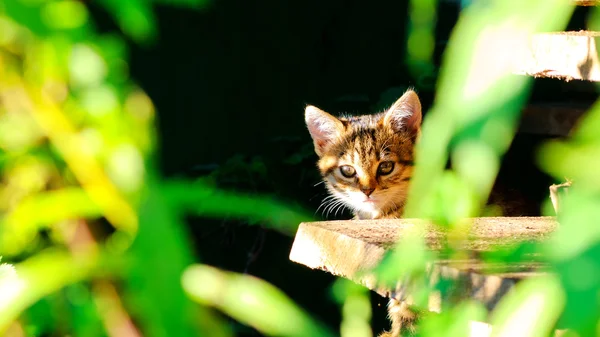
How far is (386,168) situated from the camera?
311 centimetres

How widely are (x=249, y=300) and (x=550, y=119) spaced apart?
264 centimetres

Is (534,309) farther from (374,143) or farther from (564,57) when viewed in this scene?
(374,143)

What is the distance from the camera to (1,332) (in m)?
0.56

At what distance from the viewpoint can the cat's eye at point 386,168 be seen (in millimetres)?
3104

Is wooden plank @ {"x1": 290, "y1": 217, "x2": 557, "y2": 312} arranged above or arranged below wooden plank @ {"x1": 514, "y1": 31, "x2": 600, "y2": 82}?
below

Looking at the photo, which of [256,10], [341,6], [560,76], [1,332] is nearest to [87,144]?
[1,332]

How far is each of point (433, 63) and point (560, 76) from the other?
7.78ft

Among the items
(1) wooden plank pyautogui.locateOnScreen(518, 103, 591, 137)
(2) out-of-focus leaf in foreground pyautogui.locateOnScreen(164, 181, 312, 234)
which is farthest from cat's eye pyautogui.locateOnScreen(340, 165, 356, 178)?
(2) out-of-focus leaf in foreground pyautogui.locateOnScreen(164, 181, 312, 234)

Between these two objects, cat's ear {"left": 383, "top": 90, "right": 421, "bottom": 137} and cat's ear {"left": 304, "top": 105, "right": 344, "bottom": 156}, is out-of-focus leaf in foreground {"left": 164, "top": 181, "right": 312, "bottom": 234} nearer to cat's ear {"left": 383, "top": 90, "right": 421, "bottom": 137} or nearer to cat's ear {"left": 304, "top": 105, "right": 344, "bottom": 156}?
cat's ear {"left": 383, "top": 90, "right": 421, "bottom": 137}

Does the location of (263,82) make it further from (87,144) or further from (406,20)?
(87,144)

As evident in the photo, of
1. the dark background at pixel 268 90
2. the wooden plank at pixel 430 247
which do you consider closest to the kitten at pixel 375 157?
the dark background at pixel 268 90

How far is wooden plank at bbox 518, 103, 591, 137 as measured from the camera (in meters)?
2.88

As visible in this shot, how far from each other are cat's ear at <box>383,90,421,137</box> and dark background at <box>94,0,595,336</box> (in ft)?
1.35

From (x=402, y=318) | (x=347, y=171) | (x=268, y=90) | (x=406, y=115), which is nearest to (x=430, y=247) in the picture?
(x=402, y=318)
